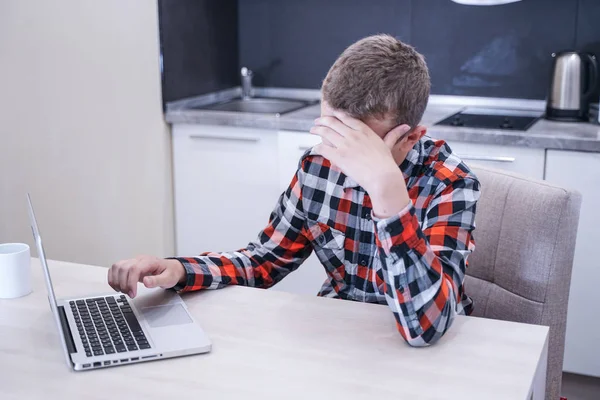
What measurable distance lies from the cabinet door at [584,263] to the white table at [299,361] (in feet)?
4.26

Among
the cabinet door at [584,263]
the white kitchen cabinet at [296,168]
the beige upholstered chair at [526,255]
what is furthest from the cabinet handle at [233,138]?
the beige upholstered chair at [526,255]

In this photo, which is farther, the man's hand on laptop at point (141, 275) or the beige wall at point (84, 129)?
A: the beige wall at point (84, 129)

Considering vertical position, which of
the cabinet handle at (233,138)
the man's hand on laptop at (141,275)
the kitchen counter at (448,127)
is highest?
the kitchen counter at (448,127)

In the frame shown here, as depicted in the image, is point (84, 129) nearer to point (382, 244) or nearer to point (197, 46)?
point (197, 46)

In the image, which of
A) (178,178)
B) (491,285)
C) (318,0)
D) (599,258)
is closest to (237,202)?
(178,178)

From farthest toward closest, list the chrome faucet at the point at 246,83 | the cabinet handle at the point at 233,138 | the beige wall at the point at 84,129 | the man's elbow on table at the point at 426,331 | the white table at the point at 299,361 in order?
the chrome faucet at the point at 246,83 → the cabinet handle at the point at 233,138 → the beige wall at the point at 84,129 → the man's elbow on table at the point at 426,331 → the white table at the point at 299,361

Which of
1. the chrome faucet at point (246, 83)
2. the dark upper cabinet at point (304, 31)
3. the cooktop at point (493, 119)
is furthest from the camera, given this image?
the chrome faucet at point (246, 83)

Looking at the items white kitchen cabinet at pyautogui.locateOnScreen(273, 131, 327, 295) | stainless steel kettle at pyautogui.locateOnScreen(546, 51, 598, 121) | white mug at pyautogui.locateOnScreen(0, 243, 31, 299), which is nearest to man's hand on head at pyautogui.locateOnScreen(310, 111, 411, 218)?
white mug at pyautogui.locateOnScreen(0, 243, 31, 299)

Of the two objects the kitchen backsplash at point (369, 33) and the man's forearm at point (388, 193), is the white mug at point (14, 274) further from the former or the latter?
the kitchen backsplash at point (369, 33)

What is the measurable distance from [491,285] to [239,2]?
7.16ft

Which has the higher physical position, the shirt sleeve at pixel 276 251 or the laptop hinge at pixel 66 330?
the shirt sleeve at pixel 276 251

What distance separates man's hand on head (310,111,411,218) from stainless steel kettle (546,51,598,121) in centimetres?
164

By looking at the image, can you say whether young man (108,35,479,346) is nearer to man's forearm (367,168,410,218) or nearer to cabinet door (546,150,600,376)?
man's forearm (367,168,410,218)

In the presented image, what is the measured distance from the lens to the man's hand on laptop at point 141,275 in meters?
1.33
